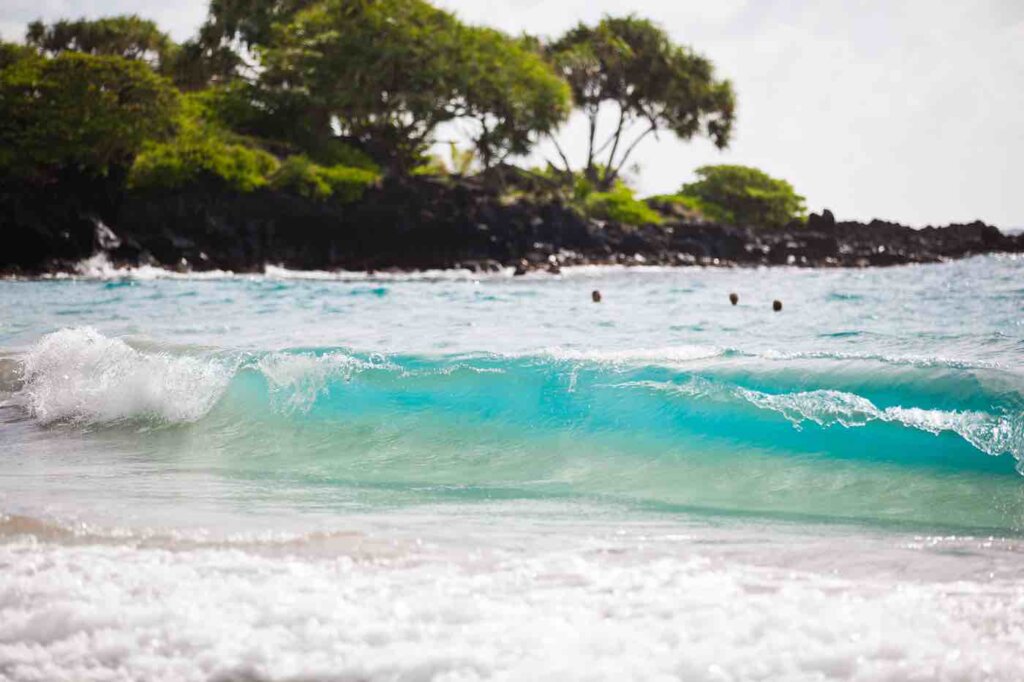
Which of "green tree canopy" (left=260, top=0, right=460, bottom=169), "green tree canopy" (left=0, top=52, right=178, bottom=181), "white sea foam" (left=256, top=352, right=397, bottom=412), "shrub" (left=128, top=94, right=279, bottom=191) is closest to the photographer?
"white sea foam" (left=256, top=352, right=397, bottom=412)

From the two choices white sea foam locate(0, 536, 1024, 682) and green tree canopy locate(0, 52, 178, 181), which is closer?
white sea foam locate(0, 536, 1024, 682)

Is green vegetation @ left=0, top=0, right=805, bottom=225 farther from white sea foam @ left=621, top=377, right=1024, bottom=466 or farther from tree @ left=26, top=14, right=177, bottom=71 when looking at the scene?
white sea foam @ left=621, top=377, right=1024, bottom=466

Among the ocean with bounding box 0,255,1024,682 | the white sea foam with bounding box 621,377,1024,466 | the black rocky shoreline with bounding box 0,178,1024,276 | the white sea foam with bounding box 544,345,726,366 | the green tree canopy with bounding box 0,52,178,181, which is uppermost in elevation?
the green tree canopy with bounding box 0,52,178,181

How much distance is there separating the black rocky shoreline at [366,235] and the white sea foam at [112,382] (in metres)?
22.3

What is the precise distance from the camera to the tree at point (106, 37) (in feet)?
162

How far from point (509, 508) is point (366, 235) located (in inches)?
1267

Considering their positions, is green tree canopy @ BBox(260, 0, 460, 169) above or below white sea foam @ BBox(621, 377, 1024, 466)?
above

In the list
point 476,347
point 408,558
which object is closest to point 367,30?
point 476,347

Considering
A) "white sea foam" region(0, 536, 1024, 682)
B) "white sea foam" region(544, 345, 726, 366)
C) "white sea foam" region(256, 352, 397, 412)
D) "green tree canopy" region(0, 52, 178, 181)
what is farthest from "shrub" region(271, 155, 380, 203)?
"white sea foam" region(0, 536, 1024, 682)

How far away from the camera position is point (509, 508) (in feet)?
16.3

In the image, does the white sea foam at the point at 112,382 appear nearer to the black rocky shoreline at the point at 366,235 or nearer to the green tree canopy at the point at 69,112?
the black rocky shoreline at the point at 366,235

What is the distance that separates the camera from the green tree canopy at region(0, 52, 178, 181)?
30.3 meters

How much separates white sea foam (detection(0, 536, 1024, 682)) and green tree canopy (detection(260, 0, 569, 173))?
36116mm

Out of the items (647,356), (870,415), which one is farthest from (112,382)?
Result: (870,415)
